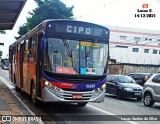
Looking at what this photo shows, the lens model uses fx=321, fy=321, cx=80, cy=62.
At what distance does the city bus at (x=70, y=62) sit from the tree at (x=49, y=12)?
36.5 m

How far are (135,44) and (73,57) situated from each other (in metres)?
69.0

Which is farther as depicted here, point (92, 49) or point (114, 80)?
point (114, 80)

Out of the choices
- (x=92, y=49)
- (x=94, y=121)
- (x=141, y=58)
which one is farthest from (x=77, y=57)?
(x=141, y=58)

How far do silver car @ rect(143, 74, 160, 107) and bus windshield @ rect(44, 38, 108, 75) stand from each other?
428 centimetres

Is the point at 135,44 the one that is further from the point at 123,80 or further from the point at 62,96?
the point at 62,96

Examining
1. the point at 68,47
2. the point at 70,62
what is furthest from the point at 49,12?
the point at 70,62

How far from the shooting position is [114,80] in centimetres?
2012

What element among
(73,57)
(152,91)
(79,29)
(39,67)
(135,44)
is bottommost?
(152,91)

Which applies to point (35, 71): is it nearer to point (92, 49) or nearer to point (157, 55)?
point (92, 49)

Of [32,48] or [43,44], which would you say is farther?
[32,48]

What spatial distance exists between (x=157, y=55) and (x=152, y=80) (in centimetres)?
6714

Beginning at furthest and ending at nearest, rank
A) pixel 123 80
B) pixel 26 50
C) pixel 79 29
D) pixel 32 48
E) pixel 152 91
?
pixel 123 80 < pixel 152 91 < pixel 26 50 < pixel 32 48 < pixel 79 29

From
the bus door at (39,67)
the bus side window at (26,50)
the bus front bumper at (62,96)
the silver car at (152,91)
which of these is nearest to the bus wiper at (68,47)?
the bus door at (39,67)

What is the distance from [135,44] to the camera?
258ft
